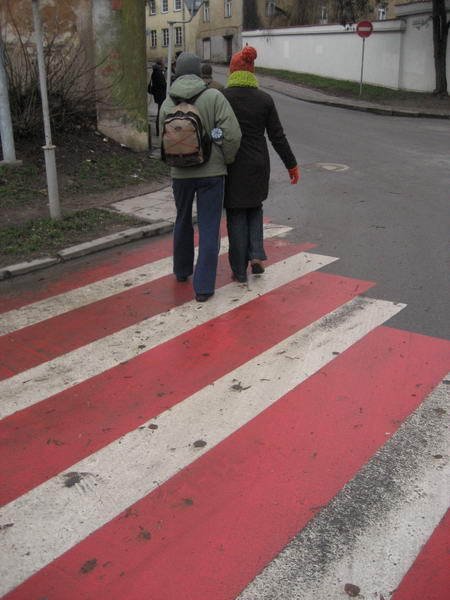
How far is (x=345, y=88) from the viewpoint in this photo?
28047 millimetres

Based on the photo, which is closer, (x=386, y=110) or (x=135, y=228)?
(x=135, y=228)

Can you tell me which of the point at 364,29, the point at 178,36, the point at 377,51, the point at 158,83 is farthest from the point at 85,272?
the point at 178,36

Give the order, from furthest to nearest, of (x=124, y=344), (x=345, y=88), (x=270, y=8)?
(x=270, y=8)
(x=345, y=88)
(x=124, y=344)

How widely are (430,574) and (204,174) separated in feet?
11.8

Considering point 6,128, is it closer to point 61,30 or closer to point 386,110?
point 61,30

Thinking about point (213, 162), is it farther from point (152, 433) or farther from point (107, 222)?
point (107, 222)

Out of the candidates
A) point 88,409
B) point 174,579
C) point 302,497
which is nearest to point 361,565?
point 302,497

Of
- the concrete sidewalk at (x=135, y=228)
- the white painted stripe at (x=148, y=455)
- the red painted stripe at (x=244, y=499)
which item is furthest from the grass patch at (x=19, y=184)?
the red painted stripe at (x=244, y=499)

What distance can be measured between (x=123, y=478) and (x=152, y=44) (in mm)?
59386

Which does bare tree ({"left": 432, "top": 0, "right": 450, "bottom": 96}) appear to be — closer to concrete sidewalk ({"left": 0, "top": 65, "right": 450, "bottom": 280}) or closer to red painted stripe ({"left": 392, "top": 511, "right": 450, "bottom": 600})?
concrete sidewalk ({"left": 0, "top": 65, "right": 450, "bottom": 280})

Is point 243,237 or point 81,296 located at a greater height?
point 243,237

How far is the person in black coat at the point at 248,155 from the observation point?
5.45 m

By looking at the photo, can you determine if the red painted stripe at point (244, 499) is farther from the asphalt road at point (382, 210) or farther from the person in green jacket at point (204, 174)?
the person in green jacket at point (204, 174)

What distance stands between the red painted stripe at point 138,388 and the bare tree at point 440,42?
21796 mm
